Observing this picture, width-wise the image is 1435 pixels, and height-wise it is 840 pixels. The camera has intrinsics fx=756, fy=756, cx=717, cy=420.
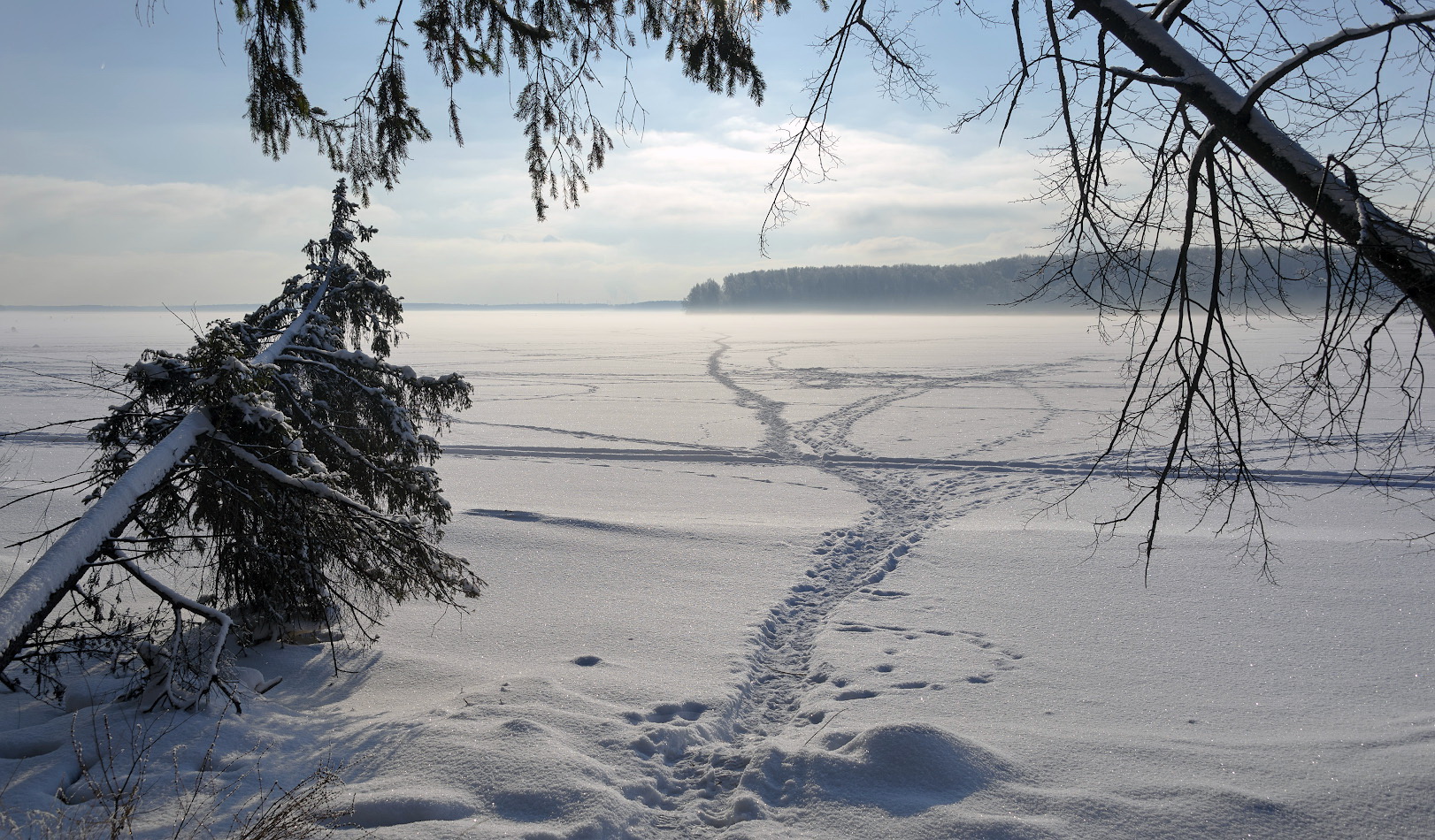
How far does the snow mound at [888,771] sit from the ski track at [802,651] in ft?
0.67

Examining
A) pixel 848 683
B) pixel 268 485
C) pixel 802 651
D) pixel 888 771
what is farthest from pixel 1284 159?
pixel 268 485

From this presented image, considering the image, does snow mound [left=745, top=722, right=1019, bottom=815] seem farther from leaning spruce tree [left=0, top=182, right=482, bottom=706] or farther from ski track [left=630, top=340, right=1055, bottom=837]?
leaning spruce tree [left=0, top=182, right=482, bottom=706]

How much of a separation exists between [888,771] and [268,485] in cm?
335

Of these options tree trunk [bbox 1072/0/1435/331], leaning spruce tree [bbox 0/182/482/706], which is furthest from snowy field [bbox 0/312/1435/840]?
tree trunk [bbox 1072/0/1435/331]

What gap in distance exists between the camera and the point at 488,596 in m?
5.86

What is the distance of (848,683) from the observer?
Result: 174 inches

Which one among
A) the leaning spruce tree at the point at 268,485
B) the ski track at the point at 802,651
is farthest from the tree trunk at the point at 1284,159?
the leaning spruce tree at the point at 268,485

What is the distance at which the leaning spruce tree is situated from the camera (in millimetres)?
3523

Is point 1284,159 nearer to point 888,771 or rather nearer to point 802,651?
point 888,771

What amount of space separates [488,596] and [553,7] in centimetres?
411

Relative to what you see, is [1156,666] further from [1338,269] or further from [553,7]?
[553,7]

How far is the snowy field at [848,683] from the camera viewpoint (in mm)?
3164

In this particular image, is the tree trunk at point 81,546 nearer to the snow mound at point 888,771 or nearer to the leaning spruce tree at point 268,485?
the leaning spruce tree at point 268,485

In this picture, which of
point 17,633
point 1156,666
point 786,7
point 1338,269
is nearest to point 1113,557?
point 1156,666
